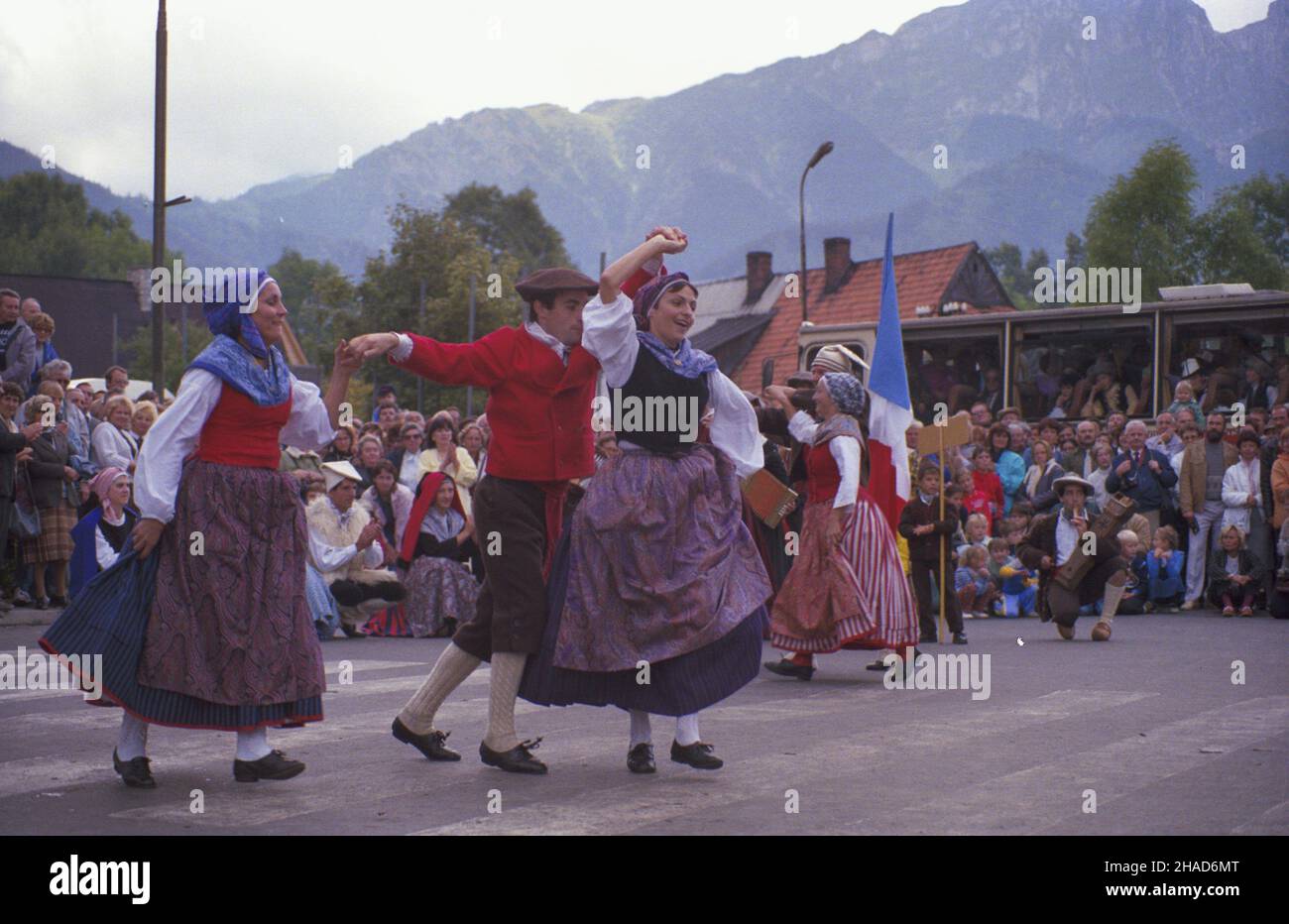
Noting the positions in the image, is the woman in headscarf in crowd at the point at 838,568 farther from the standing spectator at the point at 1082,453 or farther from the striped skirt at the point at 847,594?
the standing spectator at the point at 1082,453

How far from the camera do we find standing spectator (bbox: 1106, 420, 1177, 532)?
61.4ft

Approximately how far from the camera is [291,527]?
6656 mm

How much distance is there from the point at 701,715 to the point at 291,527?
283 cm

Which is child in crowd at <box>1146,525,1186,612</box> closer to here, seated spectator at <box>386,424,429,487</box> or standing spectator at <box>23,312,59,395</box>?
seated spectator at <box>386,424,429,487</box>

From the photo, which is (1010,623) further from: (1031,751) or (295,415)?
(295,415)

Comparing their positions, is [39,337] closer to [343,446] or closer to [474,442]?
[343,446]

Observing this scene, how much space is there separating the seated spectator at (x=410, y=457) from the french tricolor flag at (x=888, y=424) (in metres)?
5.55

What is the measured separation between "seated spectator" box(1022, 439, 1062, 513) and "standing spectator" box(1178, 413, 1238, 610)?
53.2 inches

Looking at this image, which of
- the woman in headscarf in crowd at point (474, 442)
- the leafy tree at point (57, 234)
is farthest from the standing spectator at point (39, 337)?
the leafy tree at point (57, 234)

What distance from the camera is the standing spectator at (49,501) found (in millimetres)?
14914

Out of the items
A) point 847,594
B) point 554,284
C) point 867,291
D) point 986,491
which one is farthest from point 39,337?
point 867,291

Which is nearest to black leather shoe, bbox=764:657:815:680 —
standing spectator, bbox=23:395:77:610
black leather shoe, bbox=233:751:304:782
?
black leather shoe, bbox=233:751:304:782

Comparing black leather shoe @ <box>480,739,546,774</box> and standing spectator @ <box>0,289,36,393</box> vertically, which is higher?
standing spectator @ <box>0,289,36,393</box>
